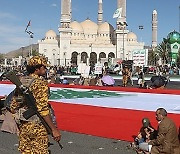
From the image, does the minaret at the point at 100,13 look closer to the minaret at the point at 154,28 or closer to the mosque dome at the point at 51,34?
the mosque dome at the point at 51,34

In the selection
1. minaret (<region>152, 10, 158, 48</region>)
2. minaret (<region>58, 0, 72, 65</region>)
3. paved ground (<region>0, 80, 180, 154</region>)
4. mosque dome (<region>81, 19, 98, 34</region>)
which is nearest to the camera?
paved ground (<region>0, 80, 180, 154</region>)

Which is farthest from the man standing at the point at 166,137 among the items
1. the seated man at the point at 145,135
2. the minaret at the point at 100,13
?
the minaret at the point at 100,13

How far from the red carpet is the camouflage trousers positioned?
166 inches

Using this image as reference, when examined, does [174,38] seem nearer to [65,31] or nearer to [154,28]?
[65,31]

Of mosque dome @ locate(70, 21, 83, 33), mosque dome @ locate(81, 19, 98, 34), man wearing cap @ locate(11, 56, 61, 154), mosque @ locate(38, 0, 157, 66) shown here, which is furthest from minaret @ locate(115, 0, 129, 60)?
man wearing cap @ locate(11, 56, 61, 154)

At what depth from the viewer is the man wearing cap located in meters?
4.05

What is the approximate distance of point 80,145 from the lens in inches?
319

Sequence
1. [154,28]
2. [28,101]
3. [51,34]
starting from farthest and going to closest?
[51,34]
[154,28]
[28,101]

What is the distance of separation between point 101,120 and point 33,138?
5098 mm

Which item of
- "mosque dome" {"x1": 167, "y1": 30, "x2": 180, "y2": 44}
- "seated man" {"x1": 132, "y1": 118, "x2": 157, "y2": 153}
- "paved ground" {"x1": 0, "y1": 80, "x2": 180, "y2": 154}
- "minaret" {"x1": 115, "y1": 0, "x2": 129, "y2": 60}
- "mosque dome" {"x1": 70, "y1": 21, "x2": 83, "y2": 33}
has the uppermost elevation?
"mosque dome" {"x1": 70, "y1": 21, "x2": 83, "y2": 33}

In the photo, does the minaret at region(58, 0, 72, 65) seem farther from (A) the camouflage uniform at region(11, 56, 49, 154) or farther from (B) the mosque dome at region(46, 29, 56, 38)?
(A) the camouflage uniform at region(11, 56, 49, 154)

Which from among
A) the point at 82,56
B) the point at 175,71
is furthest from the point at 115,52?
the point at 175,71

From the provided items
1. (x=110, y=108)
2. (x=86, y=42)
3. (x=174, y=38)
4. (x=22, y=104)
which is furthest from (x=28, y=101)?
(x=86, y=42)

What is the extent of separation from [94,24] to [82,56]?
14210 mm
